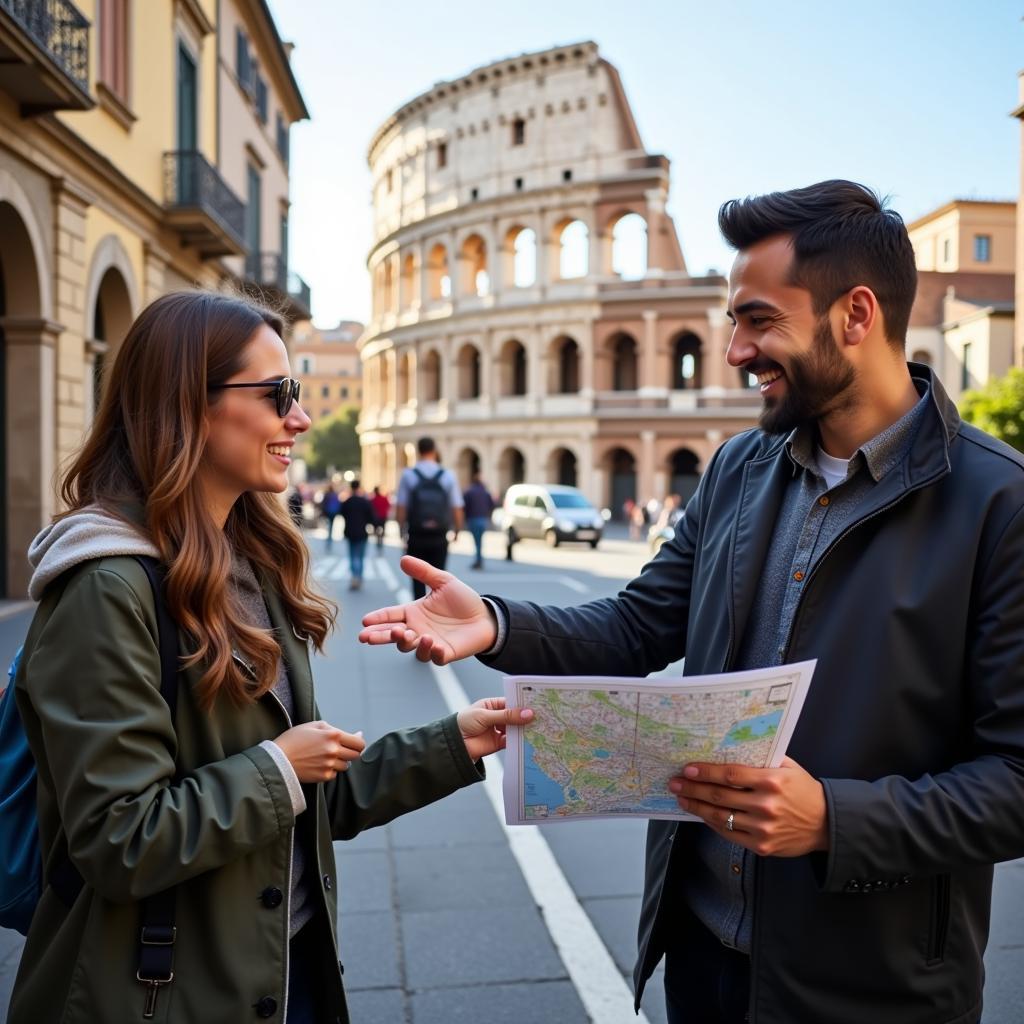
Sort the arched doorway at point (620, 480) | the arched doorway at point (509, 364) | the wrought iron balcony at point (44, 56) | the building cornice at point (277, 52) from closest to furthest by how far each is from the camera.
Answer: the wrought iron balcony at point (44, 56)
the building cornice at point (277, 52)
the arched doorway at point (620, 480)
the arched doorway at point (509, 364)

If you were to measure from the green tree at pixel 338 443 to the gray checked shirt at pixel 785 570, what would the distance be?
9797 centimetres

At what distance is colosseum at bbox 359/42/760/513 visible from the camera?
147ft

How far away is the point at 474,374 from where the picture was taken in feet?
170

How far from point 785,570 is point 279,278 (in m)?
27.1

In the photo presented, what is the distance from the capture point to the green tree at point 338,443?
326ft

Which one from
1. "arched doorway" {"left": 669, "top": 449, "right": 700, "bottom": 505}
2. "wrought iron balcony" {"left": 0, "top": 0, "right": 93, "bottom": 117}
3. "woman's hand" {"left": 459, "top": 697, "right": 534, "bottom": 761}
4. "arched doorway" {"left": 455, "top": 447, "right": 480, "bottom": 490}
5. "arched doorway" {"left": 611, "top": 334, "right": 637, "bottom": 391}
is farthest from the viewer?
"arched doorway" {"left": 455, "top": 447, "right": 480, "bottom": 490}

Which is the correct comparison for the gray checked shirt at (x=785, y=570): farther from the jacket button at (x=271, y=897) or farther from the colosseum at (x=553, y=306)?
the colosseum at (x=553, y=306)

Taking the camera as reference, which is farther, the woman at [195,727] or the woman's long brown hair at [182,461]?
the woman's long brown hair at [182,461]

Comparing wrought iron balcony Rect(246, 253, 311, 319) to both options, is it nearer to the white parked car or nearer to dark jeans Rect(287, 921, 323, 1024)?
the white parked car

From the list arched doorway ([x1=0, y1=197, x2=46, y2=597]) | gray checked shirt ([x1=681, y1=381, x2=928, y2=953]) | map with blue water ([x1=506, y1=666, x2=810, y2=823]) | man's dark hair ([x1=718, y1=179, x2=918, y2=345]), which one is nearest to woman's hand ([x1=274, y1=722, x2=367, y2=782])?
map with blue water ([x1=506, y1=666, x2=810, y2=823])

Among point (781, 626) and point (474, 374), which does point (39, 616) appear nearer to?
point (781, 626)

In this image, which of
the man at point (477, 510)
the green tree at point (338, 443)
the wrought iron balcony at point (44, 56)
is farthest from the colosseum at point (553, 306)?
the green tree at point (338, 443)

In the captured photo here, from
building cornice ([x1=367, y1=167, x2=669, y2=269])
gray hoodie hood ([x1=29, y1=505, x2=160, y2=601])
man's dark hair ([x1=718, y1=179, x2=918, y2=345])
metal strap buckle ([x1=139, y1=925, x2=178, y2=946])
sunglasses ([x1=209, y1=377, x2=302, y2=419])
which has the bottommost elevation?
metal strap buckle ([x1=139, y1=925, x2=178, y2=946])

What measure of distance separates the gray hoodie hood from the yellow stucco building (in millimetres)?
7605
